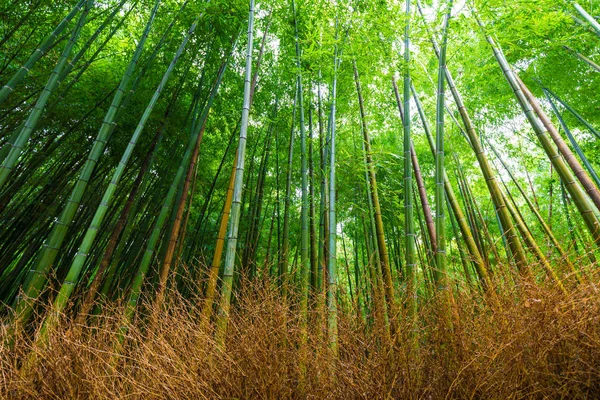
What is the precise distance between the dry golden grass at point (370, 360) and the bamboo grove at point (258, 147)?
0.34 feet

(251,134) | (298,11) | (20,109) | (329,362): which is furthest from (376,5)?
(20,109)

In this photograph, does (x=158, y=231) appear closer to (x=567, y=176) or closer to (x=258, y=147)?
(x=258, y=147)

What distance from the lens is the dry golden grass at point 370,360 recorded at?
1444mm

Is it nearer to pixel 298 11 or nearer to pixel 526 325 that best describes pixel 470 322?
pixel 526 325

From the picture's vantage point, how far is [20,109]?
3738mm

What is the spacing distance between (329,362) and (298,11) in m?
3.65

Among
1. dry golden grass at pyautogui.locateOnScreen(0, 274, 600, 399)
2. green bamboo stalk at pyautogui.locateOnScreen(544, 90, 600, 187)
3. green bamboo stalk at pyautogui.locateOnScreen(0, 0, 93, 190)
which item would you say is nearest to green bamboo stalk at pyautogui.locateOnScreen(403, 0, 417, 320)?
dry golden grass at pyautogui.locateOnScreen(0, 274, 600, 399)

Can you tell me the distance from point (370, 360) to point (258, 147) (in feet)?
14.7

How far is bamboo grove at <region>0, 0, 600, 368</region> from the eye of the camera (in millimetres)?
2293

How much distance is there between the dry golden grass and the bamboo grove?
0.34ft

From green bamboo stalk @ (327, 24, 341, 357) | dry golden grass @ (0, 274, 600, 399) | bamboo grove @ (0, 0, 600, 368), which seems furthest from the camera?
bamboo grove @ (0, 0, 600, 368)

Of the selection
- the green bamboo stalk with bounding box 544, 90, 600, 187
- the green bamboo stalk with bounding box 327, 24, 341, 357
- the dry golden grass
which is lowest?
the dry golden grass

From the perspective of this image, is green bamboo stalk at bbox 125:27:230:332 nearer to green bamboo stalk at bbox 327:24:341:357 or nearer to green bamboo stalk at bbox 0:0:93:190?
green bamboo stalk at bbox 0:0:93:190

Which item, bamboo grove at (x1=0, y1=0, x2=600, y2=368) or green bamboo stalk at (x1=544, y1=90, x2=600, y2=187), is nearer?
bamboo grove at (x1=0, y1=0, x2=600, y2=368)
